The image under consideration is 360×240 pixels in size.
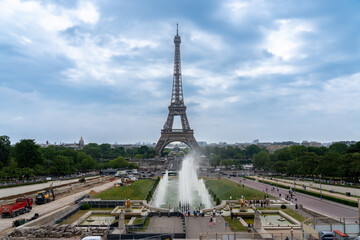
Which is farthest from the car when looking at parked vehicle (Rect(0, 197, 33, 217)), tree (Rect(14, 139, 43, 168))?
tree (Rect(14, 139, 43, 168))

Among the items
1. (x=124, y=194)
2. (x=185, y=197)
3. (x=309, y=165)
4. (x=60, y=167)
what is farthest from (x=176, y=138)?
(x=124, y=194)

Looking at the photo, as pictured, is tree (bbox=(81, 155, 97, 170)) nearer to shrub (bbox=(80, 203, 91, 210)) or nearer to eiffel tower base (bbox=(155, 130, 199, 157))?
eiffel tower base (bbox=(155, 130, 199, 157))

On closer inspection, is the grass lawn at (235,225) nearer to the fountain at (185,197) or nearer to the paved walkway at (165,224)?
the paved walkway at (165,224)

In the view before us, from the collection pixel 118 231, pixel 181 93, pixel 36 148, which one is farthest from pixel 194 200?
pixel 181 93

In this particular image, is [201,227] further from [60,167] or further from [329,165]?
[60,167]

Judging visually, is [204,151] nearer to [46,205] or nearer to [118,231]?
[46,205]

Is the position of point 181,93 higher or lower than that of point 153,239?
higher
